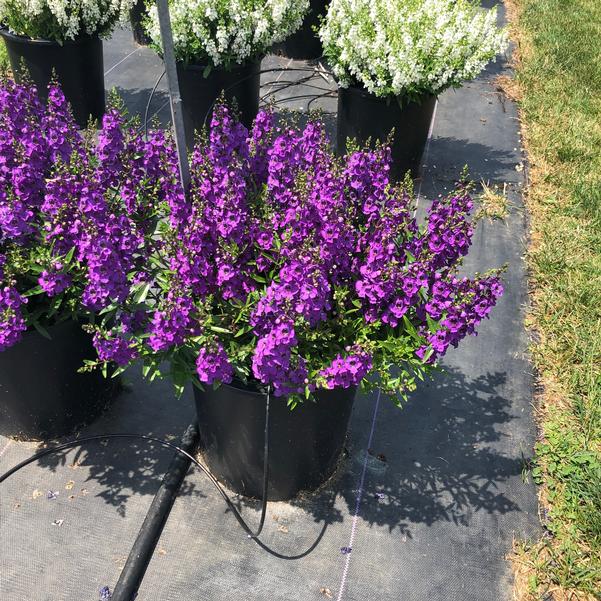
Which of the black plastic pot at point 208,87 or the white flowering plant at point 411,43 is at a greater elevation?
the white flowering plant at point 411,43

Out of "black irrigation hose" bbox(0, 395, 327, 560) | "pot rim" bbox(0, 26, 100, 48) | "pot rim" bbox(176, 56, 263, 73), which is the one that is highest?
"pot rim" bbox(0, 26, 100, 48)

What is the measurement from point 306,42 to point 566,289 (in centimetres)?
466

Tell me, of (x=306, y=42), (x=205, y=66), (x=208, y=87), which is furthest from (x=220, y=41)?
(x=306, y=42)

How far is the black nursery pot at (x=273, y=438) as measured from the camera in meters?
2.44

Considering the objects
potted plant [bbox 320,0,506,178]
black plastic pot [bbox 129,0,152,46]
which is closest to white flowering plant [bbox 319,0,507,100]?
potted plant [bbox 320,0,506,178]

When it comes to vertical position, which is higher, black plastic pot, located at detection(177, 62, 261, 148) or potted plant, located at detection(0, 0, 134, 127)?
potted plant, located at detection(0, 0, 134, 127)

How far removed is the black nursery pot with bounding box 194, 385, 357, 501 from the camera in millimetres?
2439

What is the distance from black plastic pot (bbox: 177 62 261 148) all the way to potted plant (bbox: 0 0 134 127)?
810mm

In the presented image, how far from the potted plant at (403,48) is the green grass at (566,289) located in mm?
1357

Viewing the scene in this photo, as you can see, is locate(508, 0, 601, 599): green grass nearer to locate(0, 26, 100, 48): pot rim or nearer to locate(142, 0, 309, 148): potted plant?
locate(142, 0, 309, 148): potted plant

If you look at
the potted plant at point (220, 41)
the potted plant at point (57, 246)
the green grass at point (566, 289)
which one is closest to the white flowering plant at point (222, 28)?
the potted plant at point (220, 41)

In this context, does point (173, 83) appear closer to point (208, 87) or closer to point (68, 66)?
point (208, 87)

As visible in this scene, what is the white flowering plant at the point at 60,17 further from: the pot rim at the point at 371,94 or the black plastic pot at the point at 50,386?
the black plastic pot at the point at 50,386

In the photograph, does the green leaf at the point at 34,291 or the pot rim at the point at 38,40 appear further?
the pot rim at the point at 38,40
